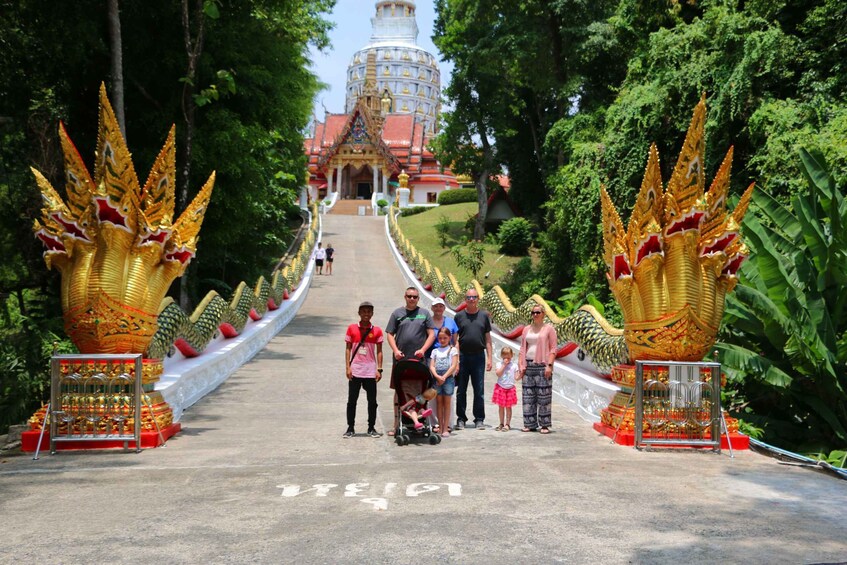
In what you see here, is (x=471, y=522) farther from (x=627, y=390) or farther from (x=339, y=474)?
(x=627, y=390)

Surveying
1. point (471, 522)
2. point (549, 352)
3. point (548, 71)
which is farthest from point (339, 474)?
point (548, 71)

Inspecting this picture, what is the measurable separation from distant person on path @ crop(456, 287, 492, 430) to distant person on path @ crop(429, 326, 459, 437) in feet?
1.95

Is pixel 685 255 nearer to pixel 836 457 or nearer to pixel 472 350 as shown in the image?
pixel 472 350

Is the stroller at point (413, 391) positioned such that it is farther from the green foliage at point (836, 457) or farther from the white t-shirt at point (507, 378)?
the green foliage at point (836, 457)

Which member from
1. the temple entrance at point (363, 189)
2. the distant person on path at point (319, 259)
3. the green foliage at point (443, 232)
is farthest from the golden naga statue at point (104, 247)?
the temple entrance at point (363, 189)

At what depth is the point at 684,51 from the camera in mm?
16312

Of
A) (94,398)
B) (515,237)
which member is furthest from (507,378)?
(515,237)

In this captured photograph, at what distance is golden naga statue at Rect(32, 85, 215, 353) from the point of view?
790cm

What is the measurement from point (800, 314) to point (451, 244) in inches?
1187

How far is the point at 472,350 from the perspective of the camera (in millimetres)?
9047

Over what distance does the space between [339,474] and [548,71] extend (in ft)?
68.6

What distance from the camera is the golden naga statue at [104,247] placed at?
7.90 m

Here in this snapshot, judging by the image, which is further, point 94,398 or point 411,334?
point 411,334

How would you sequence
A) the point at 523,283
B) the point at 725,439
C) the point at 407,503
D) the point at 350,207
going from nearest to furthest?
1. the point at 407,503
2. the point at 725,439
3. the point at 523,283
4. the point at 350,207
